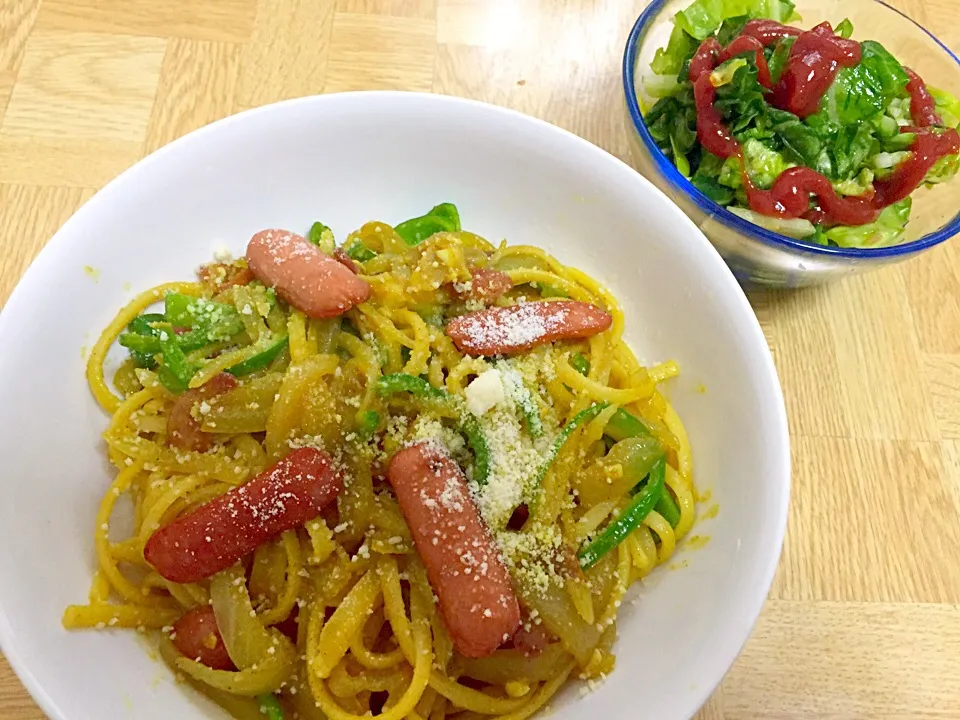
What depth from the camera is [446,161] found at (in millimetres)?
2004

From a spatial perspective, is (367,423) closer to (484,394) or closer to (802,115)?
(484,394)

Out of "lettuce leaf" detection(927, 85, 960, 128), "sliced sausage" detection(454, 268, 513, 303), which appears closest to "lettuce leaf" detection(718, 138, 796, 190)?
"lettuce leaf" detection(927, 85, 960, 128)

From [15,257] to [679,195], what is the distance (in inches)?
75.2

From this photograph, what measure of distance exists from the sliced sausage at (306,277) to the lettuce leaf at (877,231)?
55.1 inches

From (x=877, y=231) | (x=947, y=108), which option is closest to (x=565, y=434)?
(x=877, y=231)

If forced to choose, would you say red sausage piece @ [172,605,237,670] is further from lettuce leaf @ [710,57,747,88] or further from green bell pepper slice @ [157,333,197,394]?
lettuce leaf @ [710,57,747,88]

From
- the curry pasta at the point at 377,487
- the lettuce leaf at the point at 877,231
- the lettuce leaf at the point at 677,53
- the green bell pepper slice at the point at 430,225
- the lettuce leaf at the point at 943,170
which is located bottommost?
the curry pasta at the point at 377,487

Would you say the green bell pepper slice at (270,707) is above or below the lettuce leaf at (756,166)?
below

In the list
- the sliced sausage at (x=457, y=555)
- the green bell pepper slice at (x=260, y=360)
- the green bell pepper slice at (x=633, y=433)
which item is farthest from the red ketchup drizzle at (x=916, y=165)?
the green bell pepper slice at (x=260, y=360)

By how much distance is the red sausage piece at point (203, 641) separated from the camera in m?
1.45

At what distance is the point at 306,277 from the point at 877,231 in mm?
1691

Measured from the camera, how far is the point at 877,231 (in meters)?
2.21

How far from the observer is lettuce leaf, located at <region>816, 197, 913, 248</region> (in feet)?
7.13

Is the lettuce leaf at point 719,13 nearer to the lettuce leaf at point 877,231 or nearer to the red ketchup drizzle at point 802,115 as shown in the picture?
the red ketchup drizzle at point 802,115
